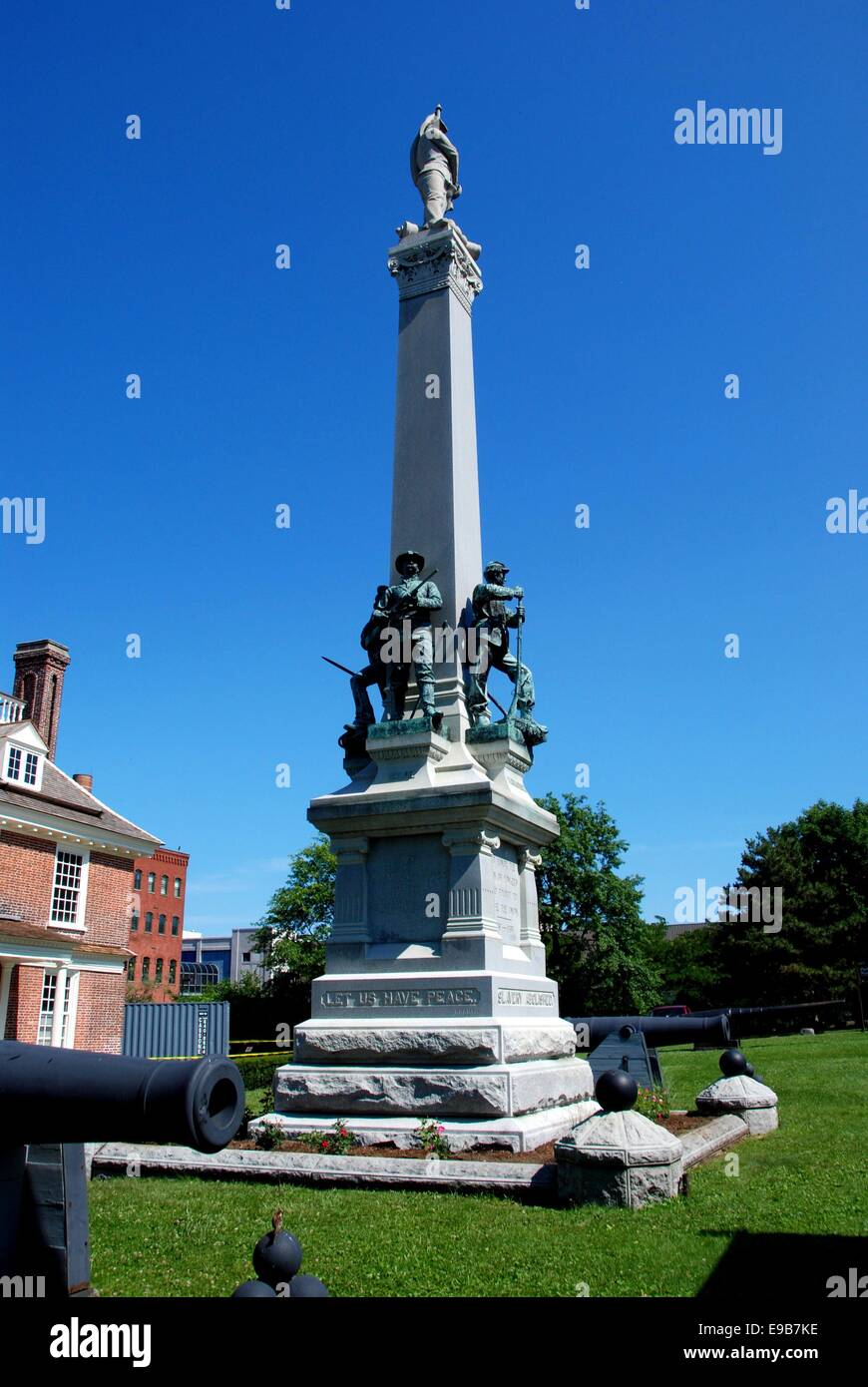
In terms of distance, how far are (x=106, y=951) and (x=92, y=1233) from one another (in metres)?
27.5

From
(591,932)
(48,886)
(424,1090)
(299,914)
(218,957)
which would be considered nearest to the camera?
(424,1090)

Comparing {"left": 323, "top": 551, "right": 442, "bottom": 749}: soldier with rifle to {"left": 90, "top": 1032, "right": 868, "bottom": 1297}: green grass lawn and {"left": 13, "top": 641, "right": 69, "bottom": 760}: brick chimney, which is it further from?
{"left": 13, "top": 641, "right": 69, "bottom": 760}: brick chimney

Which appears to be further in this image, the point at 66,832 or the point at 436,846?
the point at 66,832

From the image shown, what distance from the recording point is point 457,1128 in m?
10.0

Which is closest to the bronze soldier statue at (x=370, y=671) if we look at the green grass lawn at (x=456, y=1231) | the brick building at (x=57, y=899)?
the green grass lawn at (x=456, y=1231)

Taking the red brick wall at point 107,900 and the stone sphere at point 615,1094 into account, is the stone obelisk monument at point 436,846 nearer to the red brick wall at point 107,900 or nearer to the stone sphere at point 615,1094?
the stone sphere at point 615,1094

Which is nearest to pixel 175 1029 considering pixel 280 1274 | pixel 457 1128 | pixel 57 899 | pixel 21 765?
pixel 57 899

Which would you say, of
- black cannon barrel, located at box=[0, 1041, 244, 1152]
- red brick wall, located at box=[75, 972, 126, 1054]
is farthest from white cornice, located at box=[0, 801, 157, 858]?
black cannon barrel, located at box=[0, 1041, 244, 1152]

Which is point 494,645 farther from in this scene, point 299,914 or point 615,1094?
point 299,914

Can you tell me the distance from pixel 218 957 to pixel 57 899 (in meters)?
74.9

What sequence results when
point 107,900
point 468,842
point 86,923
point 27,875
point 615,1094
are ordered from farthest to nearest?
point 107,900
point 86,923
point 27,875
point 468,842
point 615,1094

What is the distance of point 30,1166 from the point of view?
4.41 m

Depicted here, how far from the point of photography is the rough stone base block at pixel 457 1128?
9.81 m
